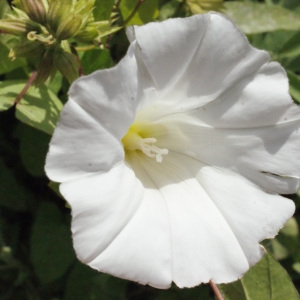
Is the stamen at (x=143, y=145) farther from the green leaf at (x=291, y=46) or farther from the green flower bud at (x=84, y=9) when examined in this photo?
the green leaf at (x=291, y=46)

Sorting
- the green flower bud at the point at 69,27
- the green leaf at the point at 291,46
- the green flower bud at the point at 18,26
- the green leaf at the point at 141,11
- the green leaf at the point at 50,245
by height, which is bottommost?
the green leaf at the point at 50,245

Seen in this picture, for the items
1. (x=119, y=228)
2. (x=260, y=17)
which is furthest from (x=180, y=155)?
(x=260, y=17)

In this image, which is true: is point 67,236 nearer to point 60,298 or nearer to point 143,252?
point 60,298

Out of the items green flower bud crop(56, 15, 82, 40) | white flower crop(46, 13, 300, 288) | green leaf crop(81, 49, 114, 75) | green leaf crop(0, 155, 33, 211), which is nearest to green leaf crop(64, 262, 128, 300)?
green leaf crop(0, 155, 33, 211)

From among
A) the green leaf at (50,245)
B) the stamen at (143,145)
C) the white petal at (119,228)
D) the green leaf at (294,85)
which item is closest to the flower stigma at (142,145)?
the stamen at (143,145)

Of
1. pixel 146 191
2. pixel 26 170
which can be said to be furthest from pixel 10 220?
pixel 146 191

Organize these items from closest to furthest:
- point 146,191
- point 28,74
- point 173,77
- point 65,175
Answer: point 65,175 < point 173,77 < point 146,191 < point 28,74

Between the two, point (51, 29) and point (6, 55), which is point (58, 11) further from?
point (6, 55)

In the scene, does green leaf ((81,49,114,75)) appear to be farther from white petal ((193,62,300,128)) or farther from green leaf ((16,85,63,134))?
white petal ((193,62,300,128))
